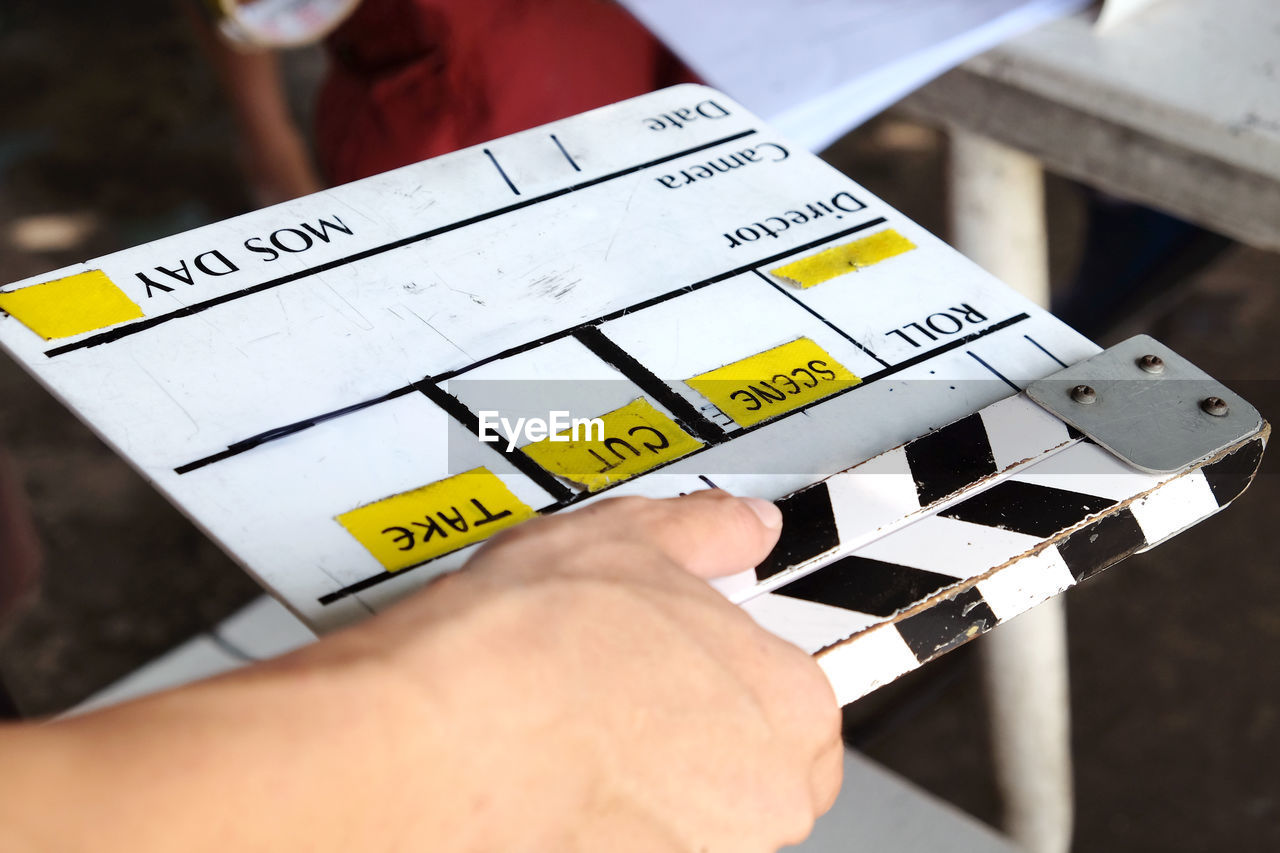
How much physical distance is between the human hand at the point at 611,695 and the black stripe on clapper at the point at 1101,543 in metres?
0.14

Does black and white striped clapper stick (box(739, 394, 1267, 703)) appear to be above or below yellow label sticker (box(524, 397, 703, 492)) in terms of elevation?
below

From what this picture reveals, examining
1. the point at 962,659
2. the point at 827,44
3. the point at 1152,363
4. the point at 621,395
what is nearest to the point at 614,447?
the point at 621,395

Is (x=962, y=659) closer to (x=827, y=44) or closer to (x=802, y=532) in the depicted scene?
(x=827, y=44)

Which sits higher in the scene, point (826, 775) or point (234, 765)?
point (234, 765)

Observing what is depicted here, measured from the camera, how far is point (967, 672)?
162 cm

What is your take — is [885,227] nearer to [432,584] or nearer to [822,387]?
[822,387]

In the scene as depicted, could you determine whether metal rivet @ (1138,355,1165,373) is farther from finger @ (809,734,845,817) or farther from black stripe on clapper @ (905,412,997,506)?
finger @ (809,734,845,817)

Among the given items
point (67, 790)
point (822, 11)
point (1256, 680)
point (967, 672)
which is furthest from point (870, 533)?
point (1256, 680)

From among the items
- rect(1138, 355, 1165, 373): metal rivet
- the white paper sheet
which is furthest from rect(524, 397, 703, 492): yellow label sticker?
the white paper sheet

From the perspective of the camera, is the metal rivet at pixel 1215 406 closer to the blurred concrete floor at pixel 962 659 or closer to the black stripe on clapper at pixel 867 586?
the black stripe on clapper at pixel 867 586

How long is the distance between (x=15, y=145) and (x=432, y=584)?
99.5 inches

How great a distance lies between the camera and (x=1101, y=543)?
505 millimetres

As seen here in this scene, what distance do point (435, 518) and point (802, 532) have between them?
6.2 inches

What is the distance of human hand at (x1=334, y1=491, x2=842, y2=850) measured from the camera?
1.26ft
